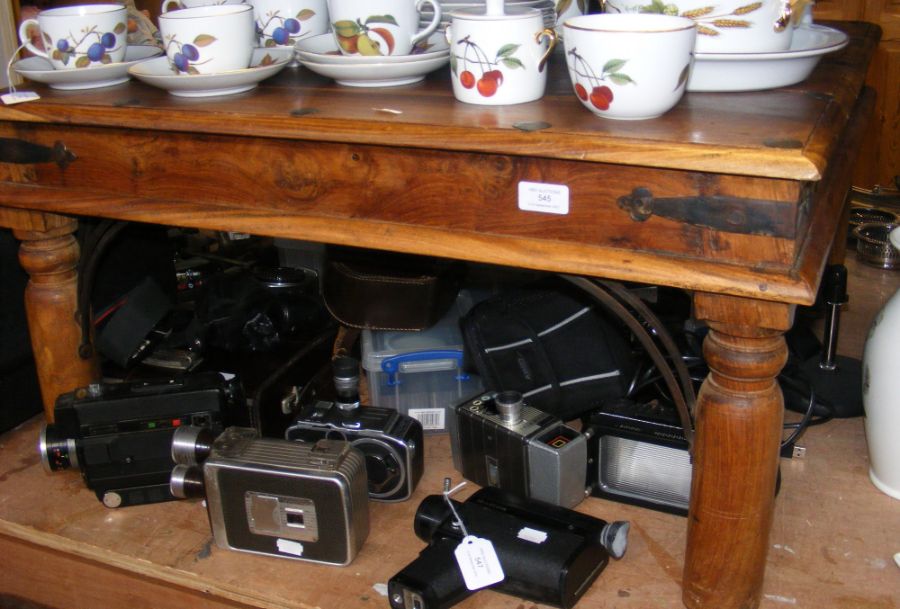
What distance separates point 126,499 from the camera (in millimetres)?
1131

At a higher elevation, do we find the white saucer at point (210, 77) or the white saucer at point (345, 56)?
the white saucer at point (345, 56)

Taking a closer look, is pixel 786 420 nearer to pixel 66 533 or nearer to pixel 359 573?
pixel 359 573

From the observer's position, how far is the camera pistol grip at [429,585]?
0.92 meters

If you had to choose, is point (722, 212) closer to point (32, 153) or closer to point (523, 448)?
point (523, 448)

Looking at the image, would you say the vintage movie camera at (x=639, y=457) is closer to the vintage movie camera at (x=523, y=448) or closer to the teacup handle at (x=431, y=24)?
the vintage movie camera at (x=523, y=448)

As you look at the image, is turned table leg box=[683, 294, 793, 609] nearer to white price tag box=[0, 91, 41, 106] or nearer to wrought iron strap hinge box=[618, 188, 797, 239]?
wrought iron strap hinge box=[618, 188, 797, 239]

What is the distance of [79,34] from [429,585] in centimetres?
68

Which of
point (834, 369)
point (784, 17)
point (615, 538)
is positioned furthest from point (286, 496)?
point (834, 369)

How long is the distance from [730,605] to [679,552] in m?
0.13

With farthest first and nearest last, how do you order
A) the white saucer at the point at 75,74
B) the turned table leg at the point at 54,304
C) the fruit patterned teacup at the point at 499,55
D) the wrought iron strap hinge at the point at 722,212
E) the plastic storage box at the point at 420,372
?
the plastic storage box at the point at 420,372 < the turned table leg at the point at 54,304 < the white saucer at the point at 75,74 < the fruit patterned teacup at the point at 499,55 < the wrought iron strap hinge at the point at 722,212

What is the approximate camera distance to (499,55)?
0.83m

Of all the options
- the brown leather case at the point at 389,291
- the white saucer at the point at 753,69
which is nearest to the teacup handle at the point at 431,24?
the white saucer at the point at 753,69

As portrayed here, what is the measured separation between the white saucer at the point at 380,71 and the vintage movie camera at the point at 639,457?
1.38ft

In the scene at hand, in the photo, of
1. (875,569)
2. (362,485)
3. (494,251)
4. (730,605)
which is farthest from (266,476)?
(875,569)
